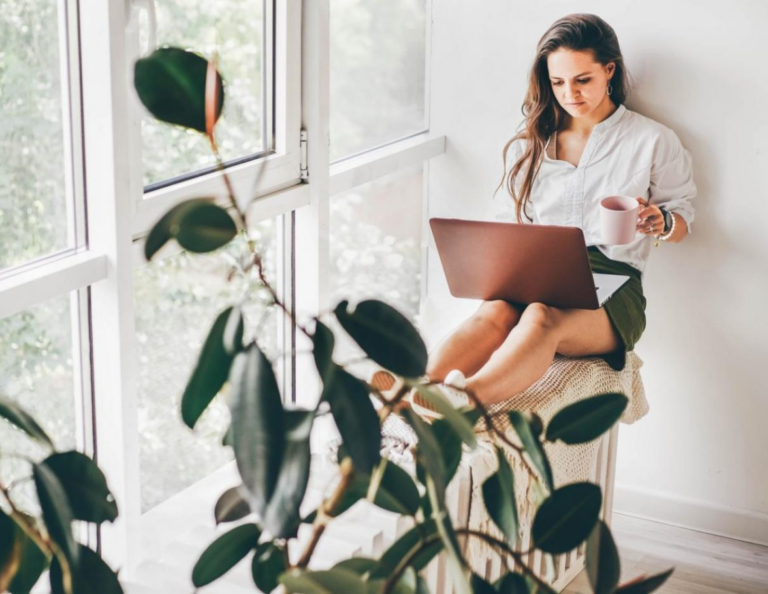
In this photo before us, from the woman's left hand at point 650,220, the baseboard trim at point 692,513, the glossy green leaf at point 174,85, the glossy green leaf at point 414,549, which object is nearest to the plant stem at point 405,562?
the glossy green leaf at point 414,549

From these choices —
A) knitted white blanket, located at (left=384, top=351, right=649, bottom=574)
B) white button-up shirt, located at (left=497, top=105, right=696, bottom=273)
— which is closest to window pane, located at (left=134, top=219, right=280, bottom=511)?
knitted white blanket, located at (left=384, top=351, right=649, bottom=574)

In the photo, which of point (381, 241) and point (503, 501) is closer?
point (503, 501)

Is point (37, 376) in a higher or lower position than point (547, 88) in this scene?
Result: lower

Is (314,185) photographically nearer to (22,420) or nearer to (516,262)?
(516,262)

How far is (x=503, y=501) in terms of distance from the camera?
2.85 feet

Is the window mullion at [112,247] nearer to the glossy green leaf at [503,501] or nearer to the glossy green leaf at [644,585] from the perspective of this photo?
the glossy green leaf at [503,501]

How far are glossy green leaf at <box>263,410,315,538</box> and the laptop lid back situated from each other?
5.04 feet

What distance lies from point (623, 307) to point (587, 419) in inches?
68.6

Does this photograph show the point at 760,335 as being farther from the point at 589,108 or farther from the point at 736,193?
the point at 589,108

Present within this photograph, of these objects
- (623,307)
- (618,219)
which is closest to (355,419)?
(618,219)

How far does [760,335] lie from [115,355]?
1666mm

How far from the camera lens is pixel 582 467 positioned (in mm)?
2318

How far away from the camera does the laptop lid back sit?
2227 mm

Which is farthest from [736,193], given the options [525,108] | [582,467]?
[582,467]
